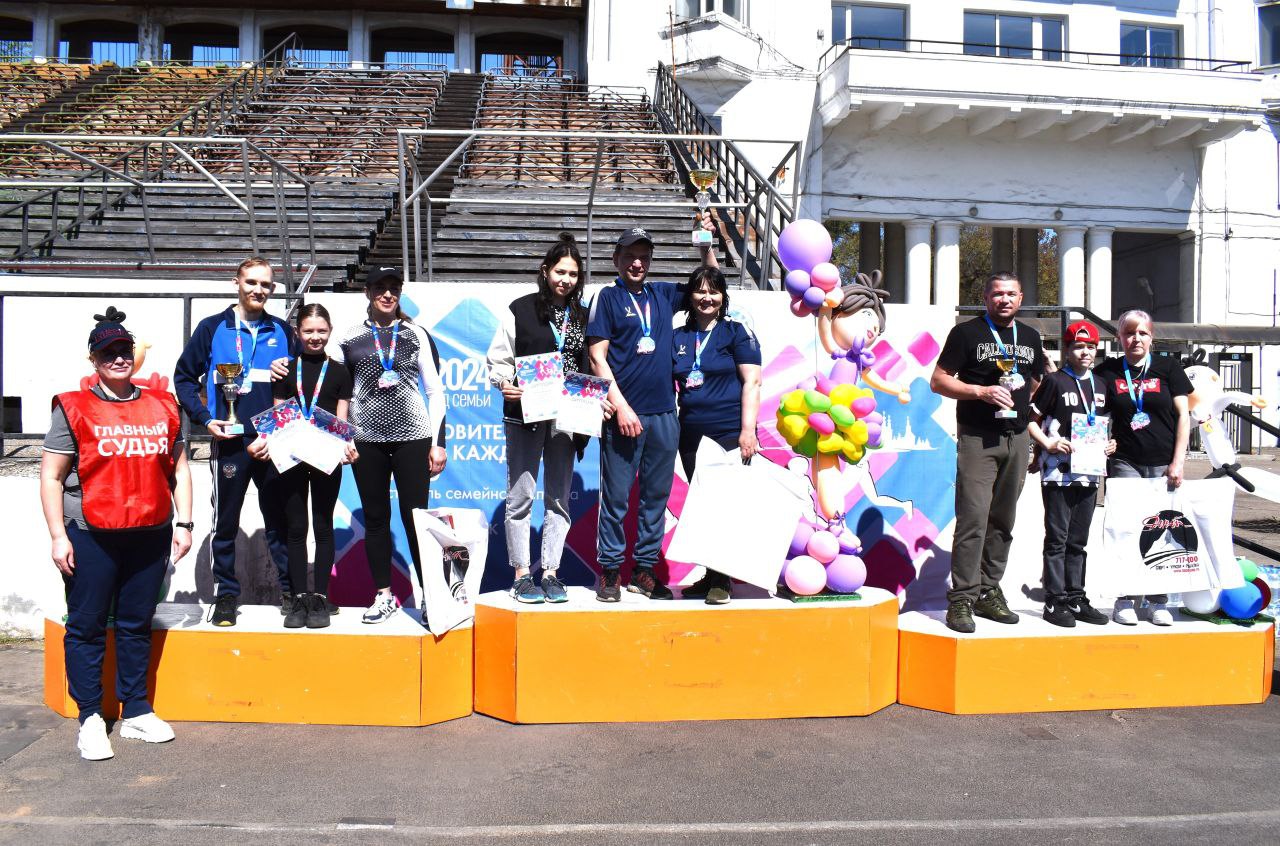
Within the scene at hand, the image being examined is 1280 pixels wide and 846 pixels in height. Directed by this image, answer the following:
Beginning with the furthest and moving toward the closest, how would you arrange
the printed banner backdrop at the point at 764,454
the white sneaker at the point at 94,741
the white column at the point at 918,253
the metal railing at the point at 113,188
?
the white column at the point at 918,253, the metal railing at the point at 113,188, the printed banner backdrop at the point at 764,454, the white sneaker at the point at 94,741

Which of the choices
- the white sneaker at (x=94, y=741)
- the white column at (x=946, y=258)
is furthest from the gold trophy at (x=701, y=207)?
the white column at (x=946, y=258)

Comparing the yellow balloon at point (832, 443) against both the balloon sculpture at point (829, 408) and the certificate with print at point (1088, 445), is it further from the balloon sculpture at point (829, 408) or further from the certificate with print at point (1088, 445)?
the certificate with print at point (1088, 445)

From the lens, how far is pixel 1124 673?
4930 millimetres

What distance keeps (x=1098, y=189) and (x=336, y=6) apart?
19936 millimetres

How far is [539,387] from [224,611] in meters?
1.81

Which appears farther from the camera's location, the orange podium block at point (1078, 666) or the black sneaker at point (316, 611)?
the orange podium block at point (1078, 666)

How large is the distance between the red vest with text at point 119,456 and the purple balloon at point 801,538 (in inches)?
115

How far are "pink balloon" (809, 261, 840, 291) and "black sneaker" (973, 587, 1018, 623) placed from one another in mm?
1757

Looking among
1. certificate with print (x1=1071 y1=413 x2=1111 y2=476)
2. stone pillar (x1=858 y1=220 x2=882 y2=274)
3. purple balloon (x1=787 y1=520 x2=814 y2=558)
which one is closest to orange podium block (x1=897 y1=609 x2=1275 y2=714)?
purple balloon (x1=787 y1=520 x2=814 y2=558)

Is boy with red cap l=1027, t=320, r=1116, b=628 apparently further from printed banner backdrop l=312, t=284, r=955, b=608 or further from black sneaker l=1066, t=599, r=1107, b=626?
printed banner backdrop l=312, t=284, r=955, b=608

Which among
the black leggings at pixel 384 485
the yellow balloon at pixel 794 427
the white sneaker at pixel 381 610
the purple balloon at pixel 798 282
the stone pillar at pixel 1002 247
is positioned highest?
the stone pillar at pixel 1002 247

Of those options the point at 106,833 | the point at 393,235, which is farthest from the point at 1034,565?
the point at 393,235

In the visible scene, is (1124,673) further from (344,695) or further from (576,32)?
(576,32)

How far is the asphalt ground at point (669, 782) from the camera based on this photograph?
11.4 ft
